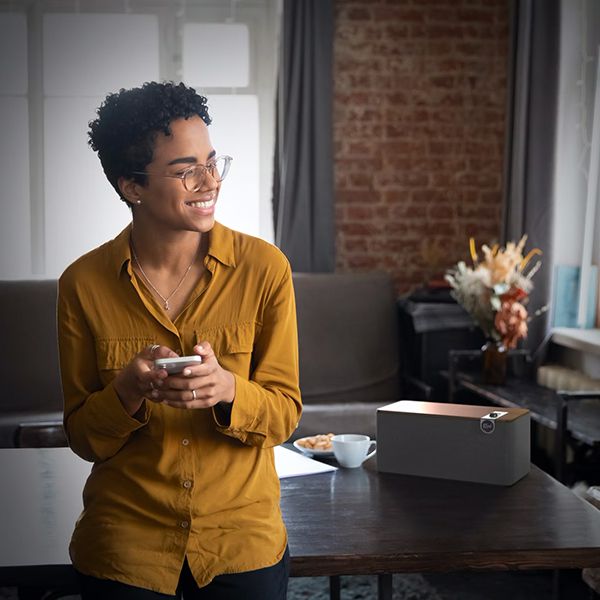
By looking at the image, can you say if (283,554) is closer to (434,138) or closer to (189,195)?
(189,195)

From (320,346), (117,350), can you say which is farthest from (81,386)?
(320,346)

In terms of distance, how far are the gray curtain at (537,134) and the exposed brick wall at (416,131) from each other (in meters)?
0.50

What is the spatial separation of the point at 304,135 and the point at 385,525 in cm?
333

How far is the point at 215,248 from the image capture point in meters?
1.53

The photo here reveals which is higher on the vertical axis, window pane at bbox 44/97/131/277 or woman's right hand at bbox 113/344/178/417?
window pane at bbox 44/97/131/277

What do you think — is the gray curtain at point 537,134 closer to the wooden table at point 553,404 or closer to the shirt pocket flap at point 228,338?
the wooden table at point 553,404

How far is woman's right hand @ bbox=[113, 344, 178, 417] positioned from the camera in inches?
53.1

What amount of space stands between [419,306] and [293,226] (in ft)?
2.77

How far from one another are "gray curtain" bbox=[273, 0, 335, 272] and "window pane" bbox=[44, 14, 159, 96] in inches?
30.1

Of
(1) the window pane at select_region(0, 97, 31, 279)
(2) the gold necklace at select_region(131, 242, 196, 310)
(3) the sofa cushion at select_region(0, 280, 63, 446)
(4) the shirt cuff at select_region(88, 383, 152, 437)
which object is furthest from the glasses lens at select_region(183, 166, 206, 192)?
(1) the window pane at select_region(0, 97, 31, 279)

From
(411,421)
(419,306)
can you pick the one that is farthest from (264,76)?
(411,421)

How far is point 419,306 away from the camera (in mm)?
4527

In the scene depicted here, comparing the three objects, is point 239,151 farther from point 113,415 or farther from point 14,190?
point 113,415

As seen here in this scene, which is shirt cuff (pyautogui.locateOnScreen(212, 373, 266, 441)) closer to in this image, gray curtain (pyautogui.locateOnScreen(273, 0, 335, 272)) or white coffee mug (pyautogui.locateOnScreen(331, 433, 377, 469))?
white coffee mug (pyautogui.locateOnScreen(331, 433, 377, 469))
